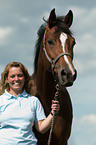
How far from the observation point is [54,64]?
4.62 metres

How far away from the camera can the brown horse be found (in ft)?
15.3

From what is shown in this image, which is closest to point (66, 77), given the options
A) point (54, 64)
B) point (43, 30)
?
point (54, 64)

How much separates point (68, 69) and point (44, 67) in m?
0.94

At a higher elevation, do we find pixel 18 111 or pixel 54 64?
pixel 54 64

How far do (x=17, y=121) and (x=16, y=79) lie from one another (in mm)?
602

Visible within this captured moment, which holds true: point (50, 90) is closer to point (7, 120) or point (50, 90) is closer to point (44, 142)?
point (44, 142)

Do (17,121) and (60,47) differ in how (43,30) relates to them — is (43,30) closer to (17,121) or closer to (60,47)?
(60,47)

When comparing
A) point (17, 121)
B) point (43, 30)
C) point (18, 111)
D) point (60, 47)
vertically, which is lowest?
point (17, 121)

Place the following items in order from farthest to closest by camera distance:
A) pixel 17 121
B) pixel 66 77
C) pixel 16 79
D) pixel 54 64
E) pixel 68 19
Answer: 1. pixel 68 19
2. pixel 54 64
3. pixel 66 77
4. pixel 16 79
5. pixel 17 121

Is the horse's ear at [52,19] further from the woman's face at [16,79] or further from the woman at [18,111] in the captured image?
the woman's face at [16,79]

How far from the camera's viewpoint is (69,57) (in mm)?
4461

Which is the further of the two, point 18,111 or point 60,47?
point 60,47

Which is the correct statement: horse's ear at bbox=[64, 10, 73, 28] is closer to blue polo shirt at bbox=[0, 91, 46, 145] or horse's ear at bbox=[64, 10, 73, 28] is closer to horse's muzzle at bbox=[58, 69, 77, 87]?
horse's muzzle at bbox=[58, 69, 77, 87]

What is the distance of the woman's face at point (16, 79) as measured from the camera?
12.7ft
